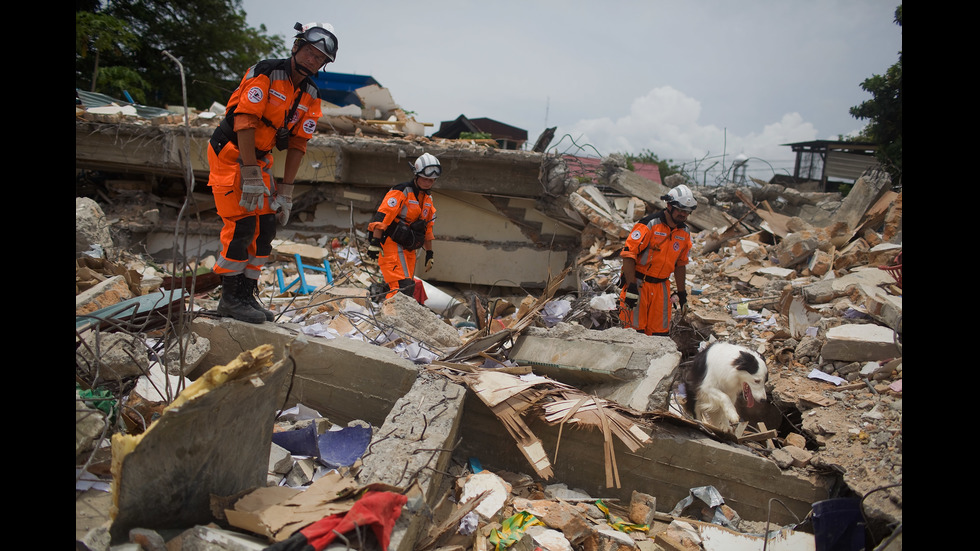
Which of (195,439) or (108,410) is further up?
(195,439)

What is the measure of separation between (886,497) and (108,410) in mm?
3891

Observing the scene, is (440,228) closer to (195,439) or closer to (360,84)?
(360,84)

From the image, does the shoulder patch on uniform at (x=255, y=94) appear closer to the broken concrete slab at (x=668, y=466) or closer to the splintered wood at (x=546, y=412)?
the splintered wood at (x=546, y=412)

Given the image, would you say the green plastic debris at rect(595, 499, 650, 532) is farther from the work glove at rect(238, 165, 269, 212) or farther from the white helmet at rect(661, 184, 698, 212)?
the white helmet at rect(661, 184, 698, 212)

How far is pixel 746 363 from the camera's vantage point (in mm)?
4090

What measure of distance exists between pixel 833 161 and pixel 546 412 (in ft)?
77.2

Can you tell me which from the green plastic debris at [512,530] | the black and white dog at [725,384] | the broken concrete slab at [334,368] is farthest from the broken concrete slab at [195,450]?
the black and white dog at [725,384]

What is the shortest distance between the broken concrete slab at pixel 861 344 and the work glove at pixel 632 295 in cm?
169

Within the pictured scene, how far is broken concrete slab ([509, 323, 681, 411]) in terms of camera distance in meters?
3.70

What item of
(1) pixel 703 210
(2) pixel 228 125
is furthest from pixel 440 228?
(2) pixel 228 125

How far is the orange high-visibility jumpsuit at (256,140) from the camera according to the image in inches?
133
